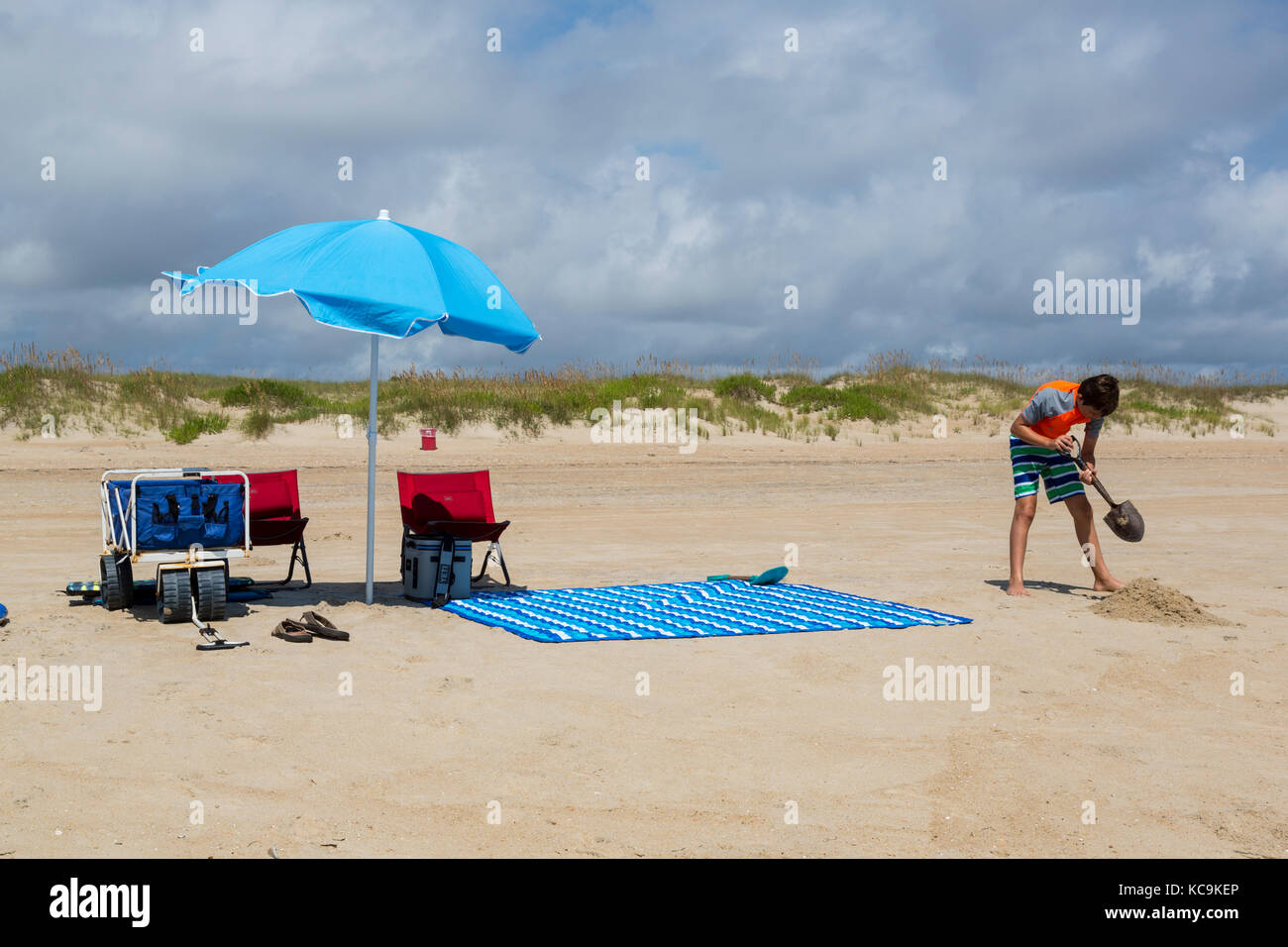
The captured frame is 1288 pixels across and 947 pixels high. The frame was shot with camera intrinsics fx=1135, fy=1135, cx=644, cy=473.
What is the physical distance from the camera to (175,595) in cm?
709

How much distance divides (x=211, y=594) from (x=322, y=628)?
0.89 meters

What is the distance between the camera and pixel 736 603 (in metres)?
8.16

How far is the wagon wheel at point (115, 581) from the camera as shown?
24.5 ft

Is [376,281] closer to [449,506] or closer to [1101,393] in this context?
[449,506]

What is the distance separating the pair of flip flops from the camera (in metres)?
6.65

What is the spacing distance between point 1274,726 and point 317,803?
4134mm

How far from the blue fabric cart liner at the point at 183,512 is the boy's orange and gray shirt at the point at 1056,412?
5585mm

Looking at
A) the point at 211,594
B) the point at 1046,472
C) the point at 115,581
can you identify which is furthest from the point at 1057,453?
the point at 115,581

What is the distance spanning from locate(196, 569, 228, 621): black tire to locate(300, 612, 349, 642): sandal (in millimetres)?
583

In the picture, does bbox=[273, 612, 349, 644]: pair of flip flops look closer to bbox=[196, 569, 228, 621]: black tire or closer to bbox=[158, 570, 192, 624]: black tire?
bbox=[196, 569, 228, 621]: black tire

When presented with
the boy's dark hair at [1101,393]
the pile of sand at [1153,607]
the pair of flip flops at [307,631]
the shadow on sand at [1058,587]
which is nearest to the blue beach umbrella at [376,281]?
the pair of flip flops at [307,631]

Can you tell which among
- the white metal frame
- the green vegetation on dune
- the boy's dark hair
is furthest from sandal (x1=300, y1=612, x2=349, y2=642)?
the green vegetation on dune
